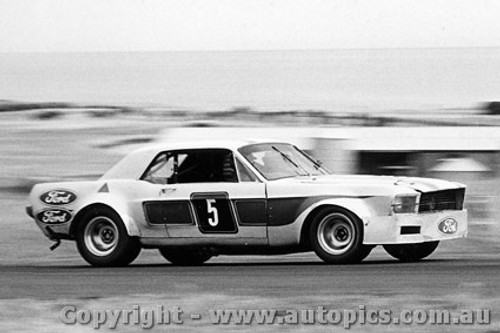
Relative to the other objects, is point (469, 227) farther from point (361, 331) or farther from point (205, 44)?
point (361, 331)

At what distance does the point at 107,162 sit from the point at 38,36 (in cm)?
141

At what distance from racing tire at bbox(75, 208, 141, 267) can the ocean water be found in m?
2.38

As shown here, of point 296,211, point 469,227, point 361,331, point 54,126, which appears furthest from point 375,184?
point 54,126

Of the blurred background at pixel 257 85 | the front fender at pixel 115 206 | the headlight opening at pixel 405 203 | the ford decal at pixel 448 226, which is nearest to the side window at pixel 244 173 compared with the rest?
the front fender at pixel 115 206

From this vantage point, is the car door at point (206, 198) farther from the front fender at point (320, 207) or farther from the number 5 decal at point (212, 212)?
the front fender at point (320, 207)

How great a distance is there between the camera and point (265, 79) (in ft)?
39.8

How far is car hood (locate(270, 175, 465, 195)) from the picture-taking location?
920 cm

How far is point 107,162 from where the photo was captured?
12.0m

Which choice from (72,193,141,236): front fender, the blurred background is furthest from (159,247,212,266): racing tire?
the blurred background

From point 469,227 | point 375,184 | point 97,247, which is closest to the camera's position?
point 375,184

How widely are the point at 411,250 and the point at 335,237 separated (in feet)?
2.68

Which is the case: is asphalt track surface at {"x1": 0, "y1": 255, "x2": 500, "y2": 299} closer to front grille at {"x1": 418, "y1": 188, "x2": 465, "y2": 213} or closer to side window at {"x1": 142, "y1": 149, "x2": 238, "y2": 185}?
front grille at {"x1": 418, "y1": 188, "x2": 465, "y2": 213}

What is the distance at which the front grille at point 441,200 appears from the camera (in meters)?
9.29

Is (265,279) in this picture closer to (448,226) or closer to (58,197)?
(448,226)
